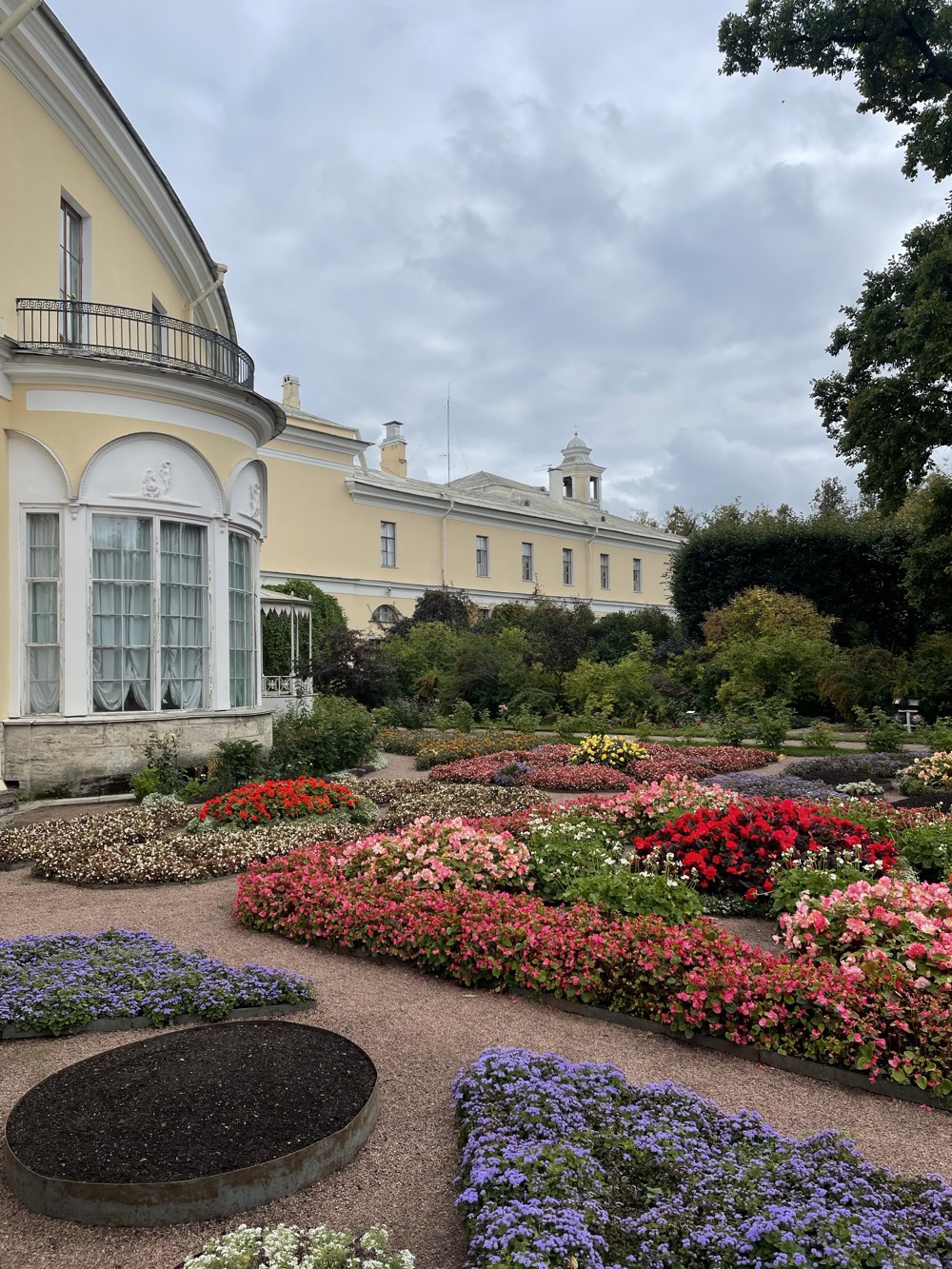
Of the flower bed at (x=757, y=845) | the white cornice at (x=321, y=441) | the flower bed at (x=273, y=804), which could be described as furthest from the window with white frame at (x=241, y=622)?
the white cornice at (x=321, y=441)

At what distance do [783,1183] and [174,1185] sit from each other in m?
1.88

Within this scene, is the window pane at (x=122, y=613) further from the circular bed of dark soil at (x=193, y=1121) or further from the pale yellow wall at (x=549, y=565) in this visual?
the pale yellow wall at (x=549, y=565)

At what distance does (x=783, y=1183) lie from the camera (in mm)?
2803

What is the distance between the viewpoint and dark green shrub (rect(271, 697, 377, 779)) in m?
12.3

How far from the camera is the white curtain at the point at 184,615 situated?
38.1 feet

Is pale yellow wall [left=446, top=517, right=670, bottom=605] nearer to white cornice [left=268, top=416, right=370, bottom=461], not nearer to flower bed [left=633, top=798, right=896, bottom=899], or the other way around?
white cornice [left=268, top=416, right=370, bottom=461]

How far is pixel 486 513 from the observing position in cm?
3625

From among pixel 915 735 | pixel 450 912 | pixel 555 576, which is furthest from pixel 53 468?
pixel 555 576

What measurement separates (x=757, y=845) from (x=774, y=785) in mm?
4312

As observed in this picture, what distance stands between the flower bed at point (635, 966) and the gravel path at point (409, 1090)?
0.13 metres

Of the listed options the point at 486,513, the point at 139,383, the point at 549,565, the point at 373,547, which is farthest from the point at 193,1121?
the point at 549,565

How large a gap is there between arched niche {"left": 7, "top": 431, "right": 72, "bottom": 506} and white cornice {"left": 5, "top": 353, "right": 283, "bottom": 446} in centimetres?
71

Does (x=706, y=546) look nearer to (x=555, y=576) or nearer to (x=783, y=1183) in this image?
(x=555, y=576)

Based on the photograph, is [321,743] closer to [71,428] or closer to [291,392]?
[71,428]
